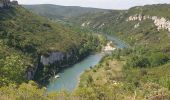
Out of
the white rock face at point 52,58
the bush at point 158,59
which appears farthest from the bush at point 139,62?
the white rock face at point 52,58

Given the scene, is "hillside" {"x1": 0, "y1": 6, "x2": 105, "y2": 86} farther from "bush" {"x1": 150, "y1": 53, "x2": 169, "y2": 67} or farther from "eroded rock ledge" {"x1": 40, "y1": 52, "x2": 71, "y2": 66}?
"bush" {"x1": 150, "y1": 53, "x2": 169, "y2": 67}

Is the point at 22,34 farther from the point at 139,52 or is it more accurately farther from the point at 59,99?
the point at 59,99

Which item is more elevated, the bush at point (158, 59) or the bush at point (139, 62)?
the bush at point (158, 59)

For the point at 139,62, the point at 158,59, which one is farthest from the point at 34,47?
the point at 158,59

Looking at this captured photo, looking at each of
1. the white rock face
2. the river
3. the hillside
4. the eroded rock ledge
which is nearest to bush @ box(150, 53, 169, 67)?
the river

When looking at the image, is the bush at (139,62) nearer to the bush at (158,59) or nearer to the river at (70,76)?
the bush at (158,59)

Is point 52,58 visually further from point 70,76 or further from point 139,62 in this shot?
point 139,62

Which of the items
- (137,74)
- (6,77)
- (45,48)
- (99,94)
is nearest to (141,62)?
(137,74)

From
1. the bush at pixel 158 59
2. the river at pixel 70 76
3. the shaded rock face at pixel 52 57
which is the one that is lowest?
the river at pixel 70 76

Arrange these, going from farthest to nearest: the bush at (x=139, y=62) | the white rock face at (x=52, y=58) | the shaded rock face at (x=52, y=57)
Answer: the bush at (x=139, y=62) → the shaded rock face at (x=52, y=57) → the white rock face at (x=52, y=58)
